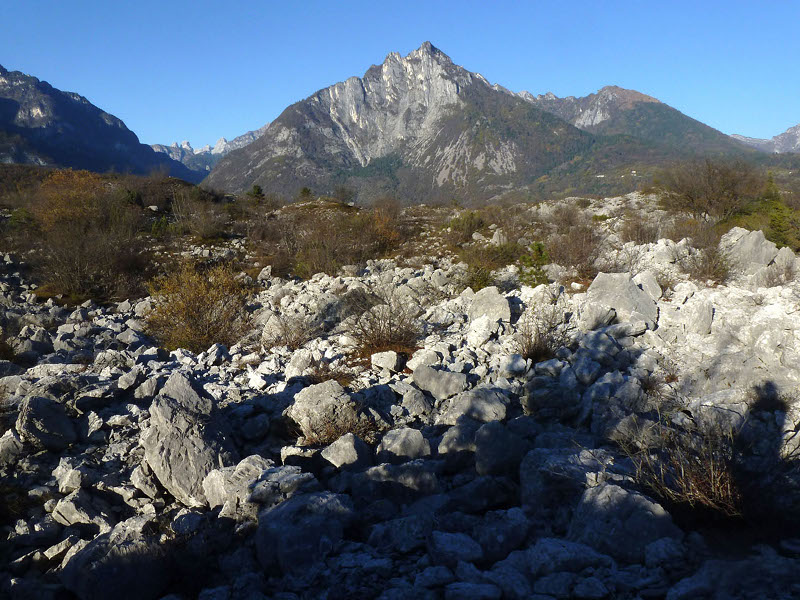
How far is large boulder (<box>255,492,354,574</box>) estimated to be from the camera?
105 inches

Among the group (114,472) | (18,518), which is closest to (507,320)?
(114,472)

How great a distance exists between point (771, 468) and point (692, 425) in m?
0.95

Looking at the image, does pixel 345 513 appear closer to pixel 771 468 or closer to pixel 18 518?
pixel 18 518

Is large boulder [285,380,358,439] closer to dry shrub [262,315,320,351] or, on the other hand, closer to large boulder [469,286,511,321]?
dry shrub [262,315,320,351]

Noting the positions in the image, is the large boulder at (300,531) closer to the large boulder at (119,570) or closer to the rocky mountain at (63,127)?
the large boulder at (119,570)

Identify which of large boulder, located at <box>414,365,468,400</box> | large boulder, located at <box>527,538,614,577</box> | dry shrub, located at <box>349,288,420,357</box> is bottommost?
large boulder, located at <box>527,538,614,577</box>

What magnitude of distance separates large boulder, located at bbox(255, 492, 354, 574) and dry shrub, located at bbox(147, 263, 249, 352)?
17.2ft

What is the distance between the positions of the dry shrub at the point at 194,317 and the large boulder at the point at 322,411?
3.61 meters

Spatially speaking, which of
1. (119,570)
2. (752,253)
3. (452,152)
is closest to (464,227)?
(752,253)

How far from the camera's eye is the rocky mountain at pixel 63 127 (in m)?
118

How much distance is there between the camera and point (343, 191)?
43.4m

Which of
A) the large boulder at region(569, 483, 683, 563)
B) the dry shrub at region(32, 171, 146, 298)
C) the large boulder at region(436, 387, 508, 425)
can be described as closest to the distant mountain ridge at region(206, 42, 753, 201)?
the dry shrub at region(32, 171, 146, 298)

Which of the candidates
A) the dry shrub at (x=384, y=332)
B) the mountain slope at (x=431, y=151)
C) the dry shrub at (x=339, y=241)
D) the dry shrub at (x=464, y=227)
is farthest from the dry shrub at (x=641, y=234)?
the mountain slope at (x=431, y=151)

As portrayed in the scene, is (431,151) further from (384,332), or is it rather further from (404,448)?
(404,448)
